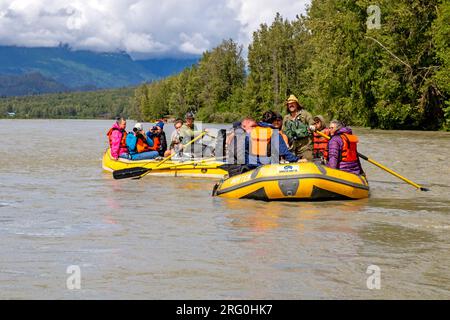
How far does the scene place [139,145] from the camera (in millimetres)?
18797

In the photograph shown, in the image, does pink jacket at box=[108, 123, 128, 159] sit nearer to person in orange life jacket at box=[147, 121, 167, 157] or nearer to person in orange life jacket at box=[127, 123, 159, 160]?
person in orange life jacket at box=[127, 123, 159, 160]

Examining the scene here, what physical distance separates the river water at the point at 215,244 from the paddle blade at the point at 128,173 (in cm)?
160

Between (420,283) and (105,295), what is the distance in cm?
315

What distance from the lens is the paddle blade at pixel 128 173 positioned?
54.7ft

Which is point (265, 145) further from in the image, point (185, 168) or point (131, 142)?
point (131, 142)

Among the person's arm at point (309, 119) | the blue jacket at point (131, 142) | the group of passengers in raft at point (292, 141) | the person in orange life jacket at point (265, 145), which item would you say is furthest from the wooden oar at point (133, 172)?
the person in orange life jacket at point (265, 145)

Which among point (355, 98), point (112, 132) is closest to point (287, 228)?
point (112, 132)

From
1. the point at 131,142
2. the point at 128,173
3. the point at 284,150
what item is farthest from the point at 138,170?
the point at 284,150

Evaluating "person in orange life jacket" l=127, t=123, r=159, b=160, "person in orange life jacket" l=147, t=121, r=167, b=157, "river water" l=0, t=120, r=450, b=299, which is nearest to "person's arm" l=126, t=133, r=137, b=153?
"person in orange life jacket" l=127, t=123, r=159, b=160

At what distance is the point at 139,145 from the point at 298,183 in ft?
25.9

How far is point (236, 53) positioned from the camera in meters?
101

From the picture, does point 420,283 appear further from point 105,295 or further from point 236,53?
point 236,53

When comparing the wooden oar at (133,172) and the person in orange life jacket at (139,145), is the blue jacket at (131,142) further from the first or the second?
the wooden oar at (133,172)

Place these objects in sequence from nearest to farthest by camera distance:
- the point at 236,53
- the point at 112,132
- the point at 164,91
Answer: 1. the point at 112,132
2. the point at 236,53
3. the point at 164,91
